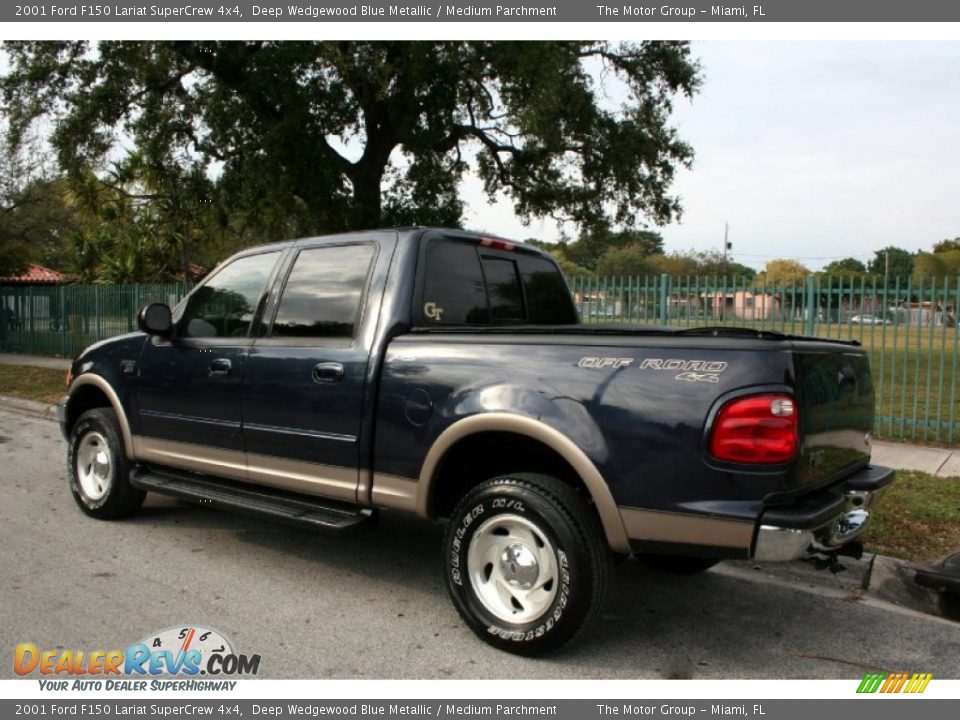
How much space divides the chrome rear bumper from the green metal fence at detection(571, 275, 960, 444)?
A: 18.9 ft

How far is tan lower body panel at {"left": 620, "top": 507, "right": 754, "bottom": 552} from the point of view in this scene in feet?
10.2

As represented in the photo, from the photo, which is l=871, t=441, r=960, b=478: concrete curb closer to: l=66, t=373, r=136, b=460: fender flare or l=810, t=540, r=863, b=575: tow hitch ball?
l=810, t=540, r=863, b=575: tow hitch ball

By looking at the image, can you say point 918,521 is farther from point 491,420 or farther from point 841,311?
point 841,311

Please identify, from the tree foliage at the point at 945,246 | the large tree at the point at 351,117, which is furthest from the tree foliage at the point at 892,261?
the large tree at the point at 351,117

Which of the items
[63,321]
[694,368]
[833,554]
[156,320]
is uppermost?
[156,320]

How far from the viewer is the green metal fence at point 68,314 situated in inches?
757

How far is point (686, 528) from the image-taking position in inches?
126

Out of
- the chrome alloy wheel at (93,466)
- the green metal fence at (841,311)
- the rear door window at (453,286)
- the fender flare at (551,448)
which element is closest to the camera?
the fender flare at (551,448)

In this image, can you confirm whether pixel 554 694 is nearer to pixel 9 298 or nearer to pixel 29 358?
pixel 29 358

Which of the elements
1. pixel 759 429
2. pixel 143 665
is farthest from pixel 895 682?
pixel 143 665

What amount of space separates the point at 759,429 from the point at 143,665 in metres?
2.80

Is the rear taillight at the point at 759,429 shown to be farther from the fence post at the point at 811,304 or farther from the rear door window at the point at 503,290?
the fence post at the point at 811,304

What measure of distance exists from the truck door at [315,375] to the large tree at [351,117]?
8.84m

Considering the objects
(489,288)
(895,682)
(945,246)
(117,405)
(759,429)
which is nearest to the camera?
(759,429)
